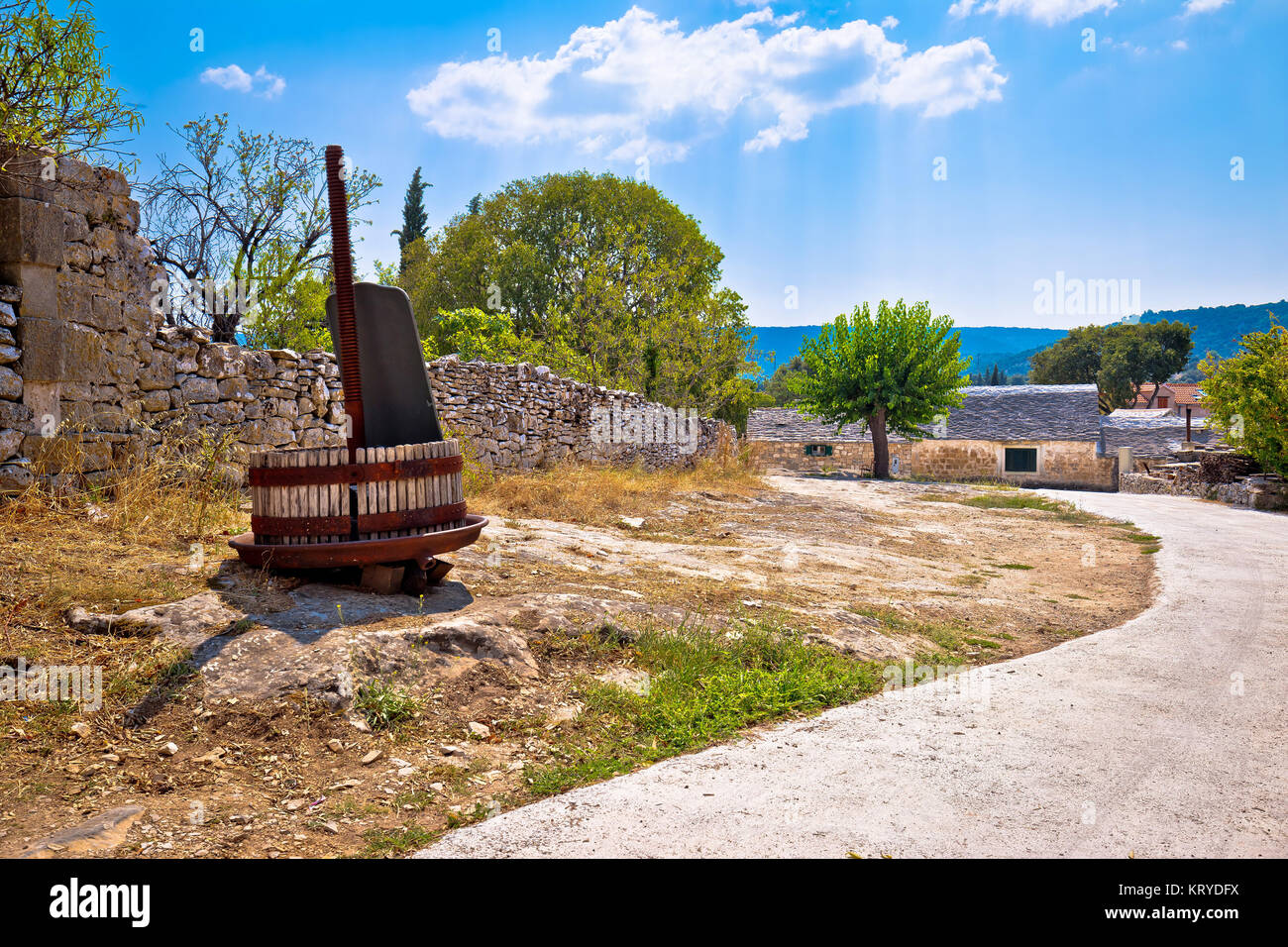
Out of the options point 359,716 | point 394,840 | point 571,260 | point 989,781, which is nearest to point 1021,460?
point 571,260

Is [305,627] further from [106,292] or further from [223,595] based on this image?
[106,292]

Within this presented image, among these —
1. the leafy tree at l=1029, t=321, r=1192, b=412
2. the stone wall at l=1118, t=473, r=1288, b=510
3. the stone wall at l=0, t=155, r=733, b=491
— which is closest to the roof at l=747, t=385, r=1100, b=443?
the stone wall at l=1118, t=473, r=1288, b=510

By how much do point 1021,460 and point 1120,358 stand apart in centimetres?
3488

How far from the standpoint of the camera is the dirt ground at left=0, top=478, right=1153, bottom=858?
3023mm

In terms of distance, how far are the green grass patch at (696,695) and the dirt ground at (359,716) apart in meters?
0.18

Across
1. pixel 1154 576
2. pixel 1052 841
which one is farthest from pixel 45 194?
pixel 1154 576

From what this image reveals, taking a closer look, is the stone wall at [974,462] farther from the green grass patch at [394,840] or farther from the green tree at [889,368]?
the green grass patch at [394,840]

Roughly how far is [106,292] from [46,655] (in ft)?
15.8

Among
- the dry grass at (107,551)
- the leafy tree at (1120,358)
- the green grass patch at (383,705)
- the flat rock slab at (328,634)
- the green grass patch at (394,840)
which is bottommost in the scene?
the green grass patch at (394,840)

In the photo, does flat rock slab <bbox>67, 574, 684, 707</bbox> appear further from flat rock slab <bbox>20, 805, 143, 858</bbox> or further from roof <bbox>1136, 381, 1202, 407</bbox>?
roof <bbox>1136, 381, 1202, 407</bbox>

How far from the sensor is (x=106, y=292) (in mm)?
7211

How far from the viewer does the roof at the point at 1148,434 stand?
39.4 meters

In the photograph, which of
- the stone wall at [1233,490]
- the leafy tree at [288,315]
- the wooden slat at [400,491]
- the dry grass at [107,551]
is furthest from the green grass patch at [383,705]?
the stone wall at [1233,490]

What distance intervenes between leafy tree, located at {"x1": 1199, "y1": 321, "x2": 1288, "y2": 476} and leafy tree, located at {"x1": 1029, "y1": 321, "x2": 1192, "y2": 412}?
39.3 metres
